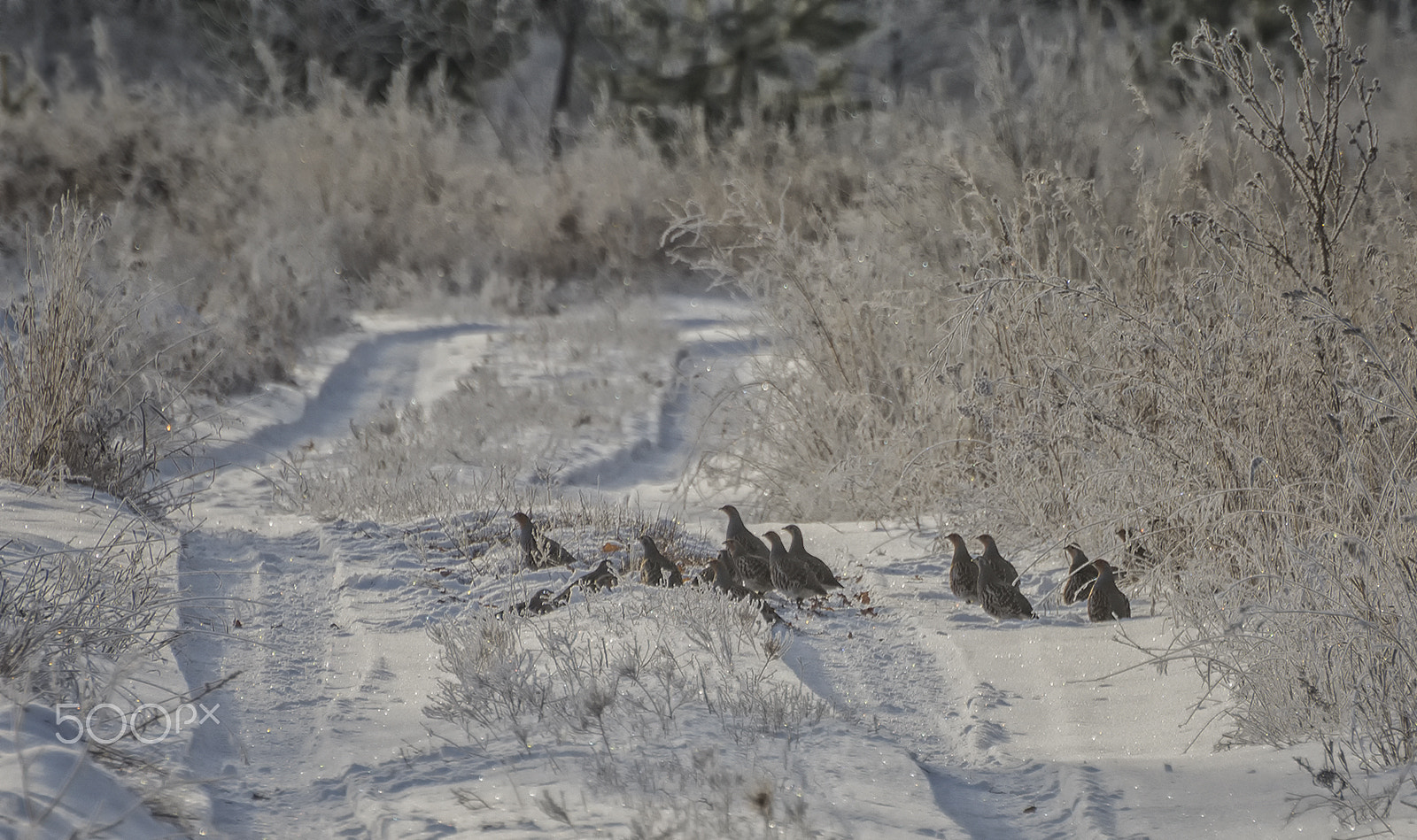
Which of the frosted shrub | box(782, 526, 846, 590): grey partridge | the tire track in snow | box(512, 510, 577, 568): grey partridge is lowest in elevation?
the tire track in snow

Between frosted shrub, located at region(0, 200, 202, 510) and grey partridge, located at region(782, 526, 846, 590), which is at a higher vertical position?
frosted shrub, located at region(0, 200, 202, 510)

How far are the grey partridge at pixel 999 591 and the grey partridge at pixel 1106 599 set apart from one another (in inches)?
9.0

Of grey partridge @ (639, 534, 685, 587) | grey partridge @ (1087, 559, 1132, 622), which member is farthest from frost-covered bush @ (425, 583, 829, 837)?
grey partridge @ (1087, 559, 1132, 622)

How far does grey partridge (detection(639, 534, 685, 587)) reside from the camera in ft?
15.5

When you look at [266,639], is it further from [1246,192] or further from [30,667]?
[1246,192]

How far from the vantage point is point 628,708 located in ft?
11.3

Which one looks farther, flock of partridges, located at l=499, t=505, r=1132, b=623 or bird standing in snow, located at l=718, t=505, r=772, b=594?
bird standing in snow, located at l=718, t=505, r=772, b=594

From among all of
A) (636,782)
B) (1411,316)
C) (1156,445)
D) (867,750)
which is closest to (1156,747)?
(867,750)

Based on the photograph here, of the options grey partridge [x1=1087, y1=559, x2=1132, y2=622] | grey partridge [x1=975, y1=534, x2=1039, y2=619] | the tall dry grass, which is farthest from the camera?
grey partridge [x1=975, y1=534, x2=1039, y2=619]

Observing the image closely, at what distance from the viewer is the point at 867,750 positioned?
A: 3.34 m

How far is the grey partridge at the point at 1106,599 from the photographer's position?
445cm

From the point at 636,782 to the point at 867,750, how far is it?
0.66 meters

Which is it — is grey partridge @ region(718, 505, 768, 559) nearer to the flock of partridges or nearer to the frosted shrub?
the flock of partridges

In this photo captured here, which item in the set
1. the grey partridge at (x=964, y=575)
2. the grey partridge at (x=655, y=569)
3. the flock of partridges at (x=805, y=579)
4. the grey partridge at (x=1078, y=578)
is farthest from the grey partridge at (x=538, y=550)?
the grey partridge at (x=1078, y=578)
